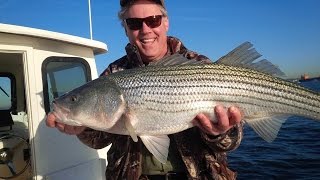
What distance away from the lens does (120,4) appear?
15.7 feet

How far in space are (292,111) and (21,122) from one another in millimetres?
6892

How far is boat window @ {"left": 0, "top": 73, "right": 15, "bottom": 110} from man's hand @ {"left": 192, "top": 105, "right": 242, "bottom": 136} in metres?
6.44

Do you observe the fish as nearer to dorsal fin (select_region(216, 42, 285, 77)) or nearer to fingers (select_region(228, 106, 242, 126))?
dorsal fin (select_region(216, 42, 285, 77))

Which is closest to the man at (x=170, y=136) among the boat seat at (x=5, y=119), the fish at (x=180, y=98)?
the fish at (x=180, y=98)

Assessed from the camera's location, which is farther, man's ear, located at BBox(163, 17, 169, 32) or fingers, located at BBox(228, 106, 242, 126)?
man's ear, located at BBox(163, 17, 169, 32)

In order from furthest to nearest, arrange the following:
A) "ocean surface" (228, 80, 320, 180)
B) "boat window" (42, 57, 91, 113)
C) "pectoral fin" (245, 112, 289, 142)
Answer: "ocean surface" (228, 80, 320, 180), "boat window" (42, 57, 91, 113), "pectoral fin" (245, 112, 289, 142)

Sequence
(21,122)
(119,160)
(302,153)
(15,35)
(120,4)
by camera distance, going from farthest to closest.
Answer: (302,153), (21,122), (15,35), (120,4), (119,160)

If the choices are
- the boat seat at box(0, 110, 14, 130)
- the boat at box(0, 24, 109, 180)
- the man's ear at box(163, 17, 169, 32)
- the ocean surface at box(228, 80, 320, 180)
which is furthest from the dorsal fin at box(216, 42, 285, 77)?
the ocean surface at box(228, 80, 320, 180)

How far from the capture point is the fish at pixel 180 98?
4.11m

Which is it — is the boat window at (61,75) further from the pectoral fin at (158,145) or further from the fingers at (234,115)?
the fingers at (234,115)

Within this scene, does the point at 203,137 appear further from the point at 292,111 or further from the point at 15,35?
the point at 15,35

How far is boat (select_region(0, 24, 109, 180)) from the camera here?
625cm

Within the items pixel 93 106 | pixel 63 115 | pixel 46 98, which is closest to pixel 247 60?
pixel 93 106

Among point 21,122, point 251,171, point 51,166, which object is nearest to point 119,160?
point 51,166
